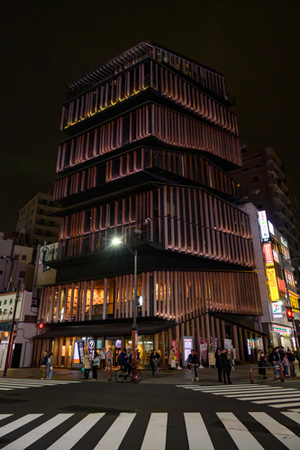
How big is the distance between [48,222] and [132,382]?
209 feet

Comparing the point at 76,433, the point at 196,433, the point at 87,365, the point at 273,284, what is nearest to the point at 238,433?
the point at 196,433

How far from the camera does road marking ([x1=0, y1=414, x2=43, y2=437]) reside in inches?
299

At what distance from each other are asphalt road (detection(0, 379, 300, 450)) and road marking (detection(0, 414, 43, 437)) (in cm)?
2

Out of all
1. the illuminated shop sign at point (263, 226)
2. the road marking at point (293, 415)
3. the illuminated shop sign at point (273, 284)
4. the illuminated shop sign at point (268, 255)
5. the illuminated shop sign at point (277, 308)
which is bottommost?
the road marking at point (293, 415)

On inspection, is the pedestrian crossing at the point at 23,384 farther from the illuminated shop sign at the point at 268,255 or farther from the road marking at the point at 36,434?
the illuminated shop sign at the point at 268,255

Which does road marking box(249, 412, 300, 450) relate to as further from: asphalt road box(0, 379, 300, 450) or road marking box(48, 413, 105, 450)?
road marking box(48, 413, 105, 450)

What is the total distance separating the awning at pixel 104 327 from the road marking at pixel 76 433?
1972 cm

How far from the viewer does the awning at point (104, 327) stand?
96.9ft

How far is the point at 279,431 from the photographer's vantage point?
747 cm

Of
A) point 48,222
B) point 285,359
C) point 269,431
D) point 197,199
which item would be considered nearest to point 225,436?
point 269,431

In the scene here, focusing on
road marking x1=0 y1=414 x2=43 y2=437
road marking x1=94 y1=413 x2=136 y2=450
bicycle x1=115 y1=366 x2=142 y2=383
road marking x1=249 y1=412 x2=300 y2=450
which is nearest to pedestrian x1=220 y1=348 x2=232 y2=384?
bicycle x1=115 y1=366 x2=142 y2=383

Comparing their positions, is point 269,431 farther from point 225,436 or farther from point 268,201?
point 268,201

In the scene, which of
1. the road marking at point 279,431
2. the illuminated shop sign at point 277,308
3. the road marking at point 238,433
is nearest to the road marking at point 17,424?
the road marking at point 238,433

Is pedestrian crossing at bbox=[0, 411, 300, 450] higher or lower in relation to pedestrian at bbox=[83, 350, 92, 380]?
lower
